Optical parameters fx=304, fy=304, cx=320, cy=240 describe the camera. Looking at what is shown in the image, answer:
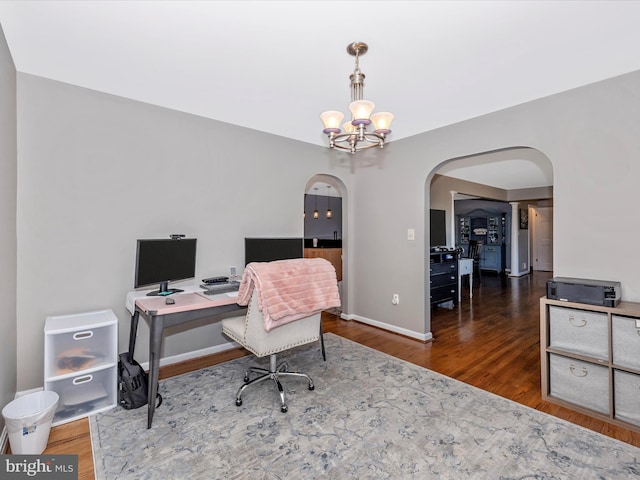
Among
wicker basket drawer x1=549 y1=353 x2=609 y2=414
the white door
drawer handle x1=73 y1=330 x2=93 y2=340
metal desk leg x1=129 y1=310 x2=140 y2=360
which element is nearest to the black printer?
wicker basket drawer x1=549 y1=353 x2=609 y2=414

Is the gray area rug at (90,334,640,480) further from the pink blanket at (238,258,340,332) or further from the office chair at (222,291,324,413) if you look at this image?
the pink blanket at (238,258,340,332)

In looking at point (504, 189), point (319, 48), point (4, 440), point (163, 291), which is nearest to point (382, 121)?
point (319, 48)

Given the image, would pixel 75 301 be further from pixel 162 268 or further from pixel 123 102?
pixel 123 102

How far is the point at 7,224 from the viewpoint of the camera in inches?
78.2

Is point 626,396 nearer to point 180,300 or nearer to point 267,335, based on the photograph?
point 267,335

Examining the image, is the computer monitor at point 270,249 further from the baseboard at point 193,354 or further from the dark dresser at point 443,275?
the dark dresser at point 443,275

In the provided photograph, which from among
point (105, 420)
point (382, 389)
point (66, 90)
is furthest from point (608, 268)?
point (66, 90)

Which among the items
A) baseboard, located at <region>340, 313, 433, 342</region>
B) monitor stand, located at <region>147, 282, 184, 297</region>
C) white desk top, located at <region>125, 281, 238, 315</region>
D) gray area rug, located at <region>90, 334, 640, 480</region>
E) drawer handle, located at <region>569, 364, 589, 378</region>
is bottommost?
gray area rug, located at <region>90, 334, 640, 480</region>

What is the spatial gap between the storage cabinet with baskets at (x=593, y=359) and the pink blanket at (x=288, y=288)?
1.67 meters

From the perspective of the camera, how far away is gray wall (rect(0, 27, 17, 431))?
1.85 metres

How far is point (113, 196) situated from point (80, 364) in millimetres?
A: 1331

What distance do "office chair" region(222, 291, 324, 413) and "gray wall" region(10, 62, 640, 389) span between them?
3.34 ft

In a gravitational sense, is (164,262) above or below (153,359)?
above

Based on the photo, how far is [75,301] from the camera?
244cm
